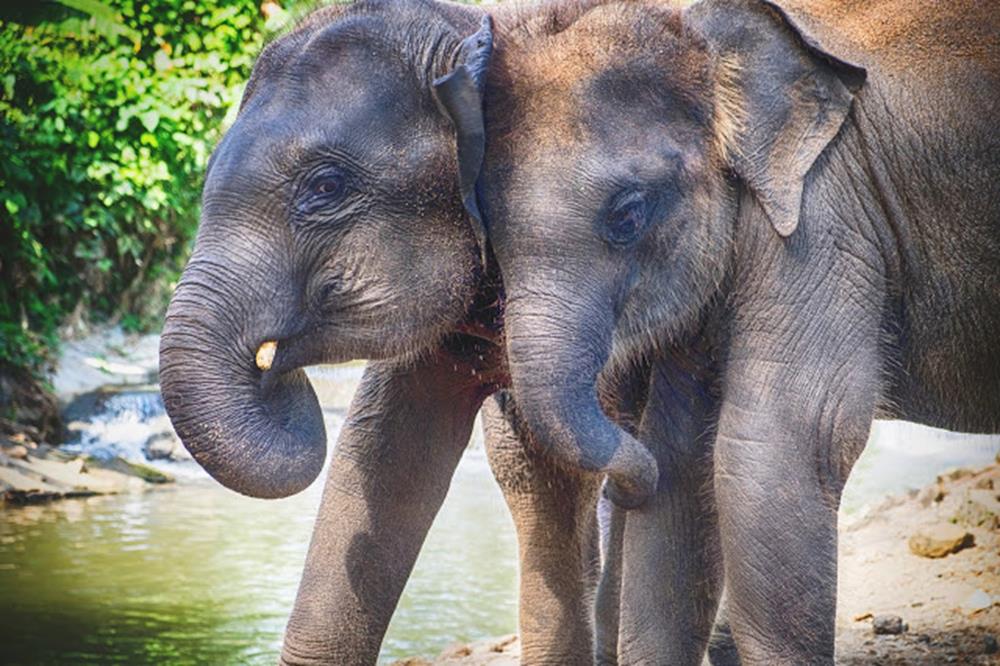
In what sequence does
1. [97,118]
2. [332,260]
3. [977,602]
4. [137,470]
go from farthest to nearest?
[137,470] < [97,118] < [977,602] < [332,260]

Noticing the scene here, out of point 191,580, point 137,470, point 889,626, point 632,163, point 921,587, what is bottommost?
point 191,580

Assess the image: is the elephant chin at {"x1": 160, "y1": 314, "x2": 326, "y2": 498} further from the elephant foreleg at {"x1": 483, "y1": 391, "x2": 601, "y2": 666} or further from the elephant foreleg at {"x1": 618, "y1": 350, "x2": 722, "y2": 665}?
the elephant foreleg at {"x1": 483, "y1": 391, "x2": 601, "y2": 666}

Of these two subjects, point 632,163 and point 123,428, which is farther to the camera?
point 123,428

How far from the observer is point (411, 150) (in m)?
4.18

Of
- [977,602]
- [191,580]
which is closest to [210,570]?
[191,580]

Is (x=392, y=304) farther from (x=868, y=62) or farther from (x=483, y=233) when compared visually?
(x=868, y=62)

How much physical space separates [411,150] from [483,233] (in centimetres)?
27

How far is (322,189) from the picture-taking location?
410cm

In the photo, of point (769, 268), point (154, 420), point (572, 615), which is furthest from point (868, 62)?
point (154, 420)

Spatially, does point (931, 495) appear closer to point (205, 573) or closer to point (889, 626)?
point (889, 626)

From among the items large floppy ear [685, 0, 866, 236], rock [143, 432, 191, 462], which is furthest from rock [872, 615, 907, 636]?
rock [143, 432, 191, 462]

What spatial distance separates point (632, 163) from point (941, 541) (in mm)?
3602

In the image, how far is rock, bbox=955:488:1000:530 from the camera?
7145 millimetres

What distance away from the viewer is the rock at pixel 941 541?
7102mm
